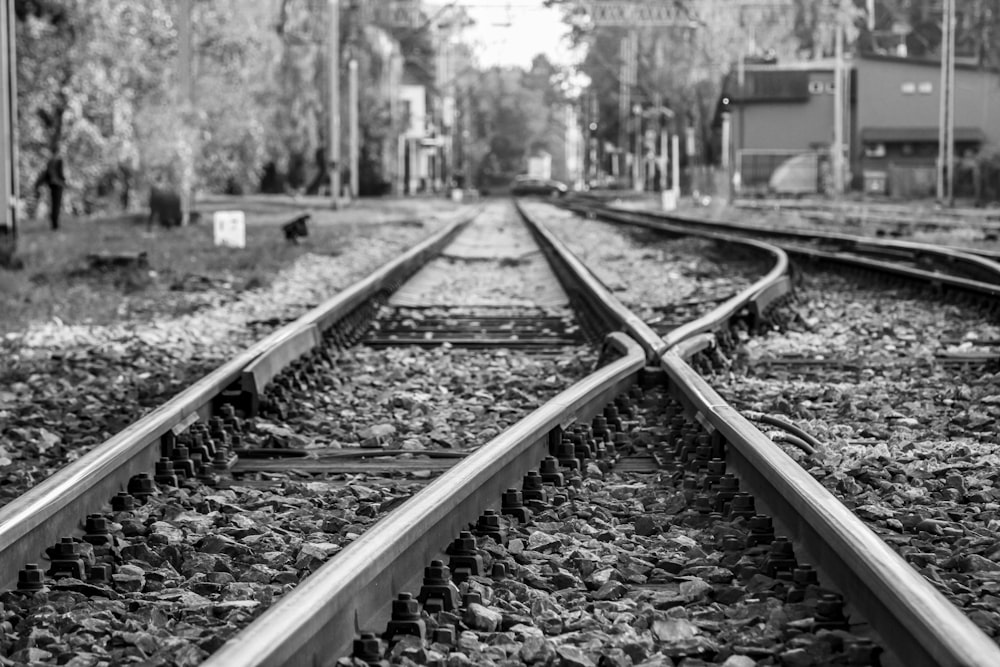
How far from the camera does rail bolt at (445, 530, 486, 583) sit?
3.69 metres

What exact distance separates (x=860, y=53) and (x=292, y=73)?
3412cm

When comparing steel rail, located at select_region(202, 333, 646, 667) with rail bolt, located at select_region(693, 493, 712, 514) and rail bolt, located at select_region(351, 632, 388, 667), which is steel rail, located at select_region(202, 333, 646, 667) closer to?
rail bolt, located at select_region(351, 632, 388, 667)

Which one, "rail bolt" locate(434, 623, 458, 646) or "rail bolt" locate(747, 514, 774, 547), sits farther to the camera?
"rail bolt" locate(747, 514, 774, 547)

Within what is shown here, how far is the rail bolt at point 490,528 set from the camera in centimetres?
406

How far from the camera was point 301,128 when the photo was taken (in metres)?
46.9

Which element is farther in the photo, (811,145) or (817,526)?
(811,145)

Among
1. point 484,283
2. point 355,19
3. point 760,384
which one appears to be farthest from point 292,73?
point 760,384

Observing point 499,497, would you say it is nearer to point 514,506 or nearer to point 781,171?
point 514,506

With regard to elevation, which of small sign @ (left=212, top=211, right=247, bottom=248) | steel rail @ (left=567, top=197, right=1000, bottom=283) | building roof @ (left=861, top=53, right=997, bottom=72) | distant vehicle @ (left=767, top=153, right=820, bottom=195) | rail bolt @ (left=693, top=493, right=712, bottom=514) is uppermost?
building roof @ (left=861, top=53, right=997, bottom=72)

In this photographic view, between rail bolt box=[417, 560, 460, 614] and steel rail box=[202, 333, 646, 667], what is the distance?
0.04 meters

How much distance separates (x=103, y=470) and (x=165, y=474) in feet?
1.72

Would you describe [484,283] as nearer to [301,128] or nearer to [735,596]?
[735,596]

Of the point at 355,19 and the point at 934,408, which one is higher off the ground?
the point at 355,19

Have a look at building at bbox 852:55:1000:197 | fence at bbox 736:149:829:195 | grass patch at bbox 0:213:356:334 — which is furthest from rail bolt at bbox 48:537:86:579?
building at bbox 852:55:1000:197
